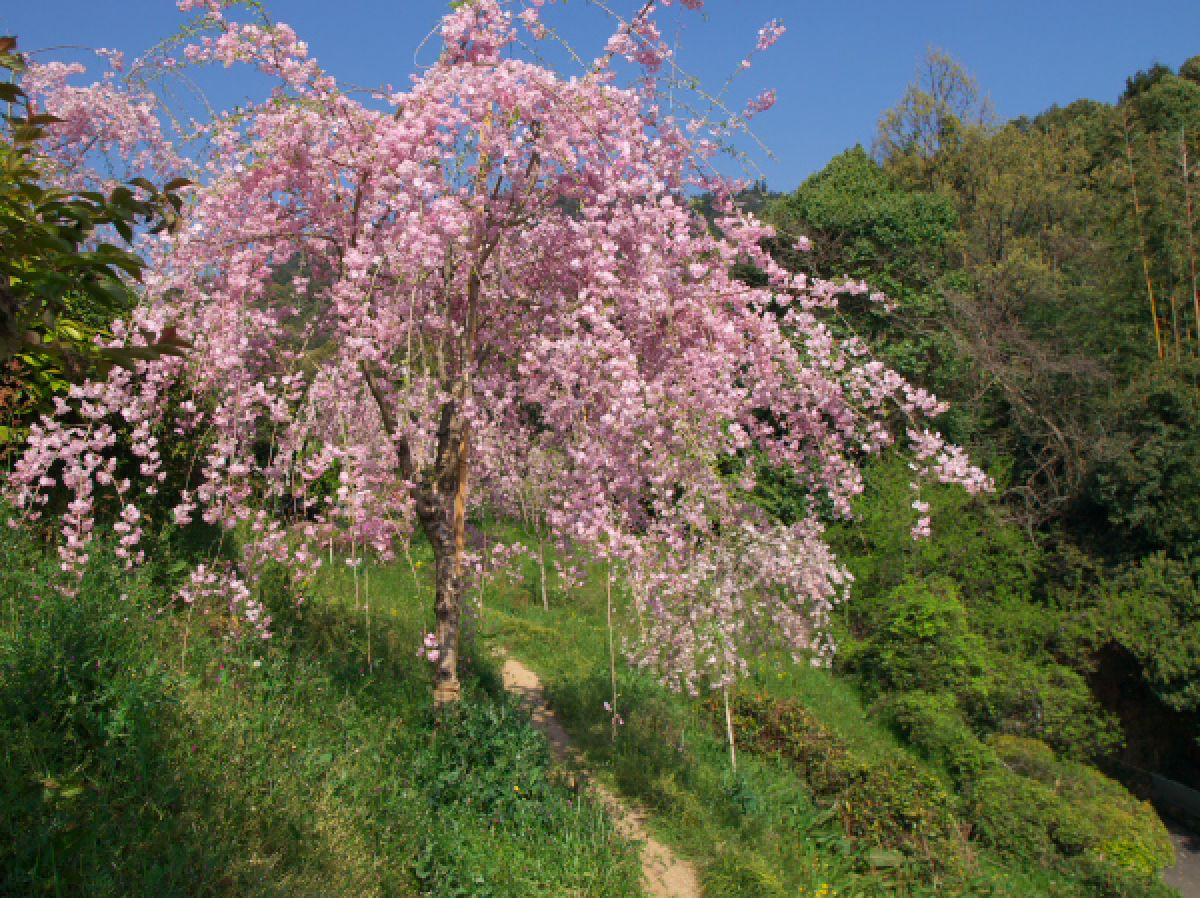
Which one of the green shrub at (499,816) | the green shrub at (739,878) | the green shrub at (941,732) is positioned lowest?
the green shrub at (941,732)

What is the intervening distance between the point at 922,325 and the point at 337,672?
1505 centimetres

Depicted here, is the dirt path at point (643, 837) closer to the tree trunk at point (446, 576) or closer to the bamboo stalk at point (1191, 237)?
the tree trunk at point (446, 576)

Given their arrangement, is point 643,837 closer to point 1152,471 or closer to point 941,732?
point 941,732

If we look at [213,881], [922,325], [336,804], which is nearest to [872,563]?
[922,325]

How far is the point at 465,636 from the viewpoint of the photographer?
7309 millimetres

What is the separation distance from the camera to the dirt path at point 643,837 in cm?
520

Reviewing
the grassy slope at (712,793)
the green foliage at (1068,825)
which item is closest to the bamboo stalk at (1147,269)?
the green foliage at (1068,825)

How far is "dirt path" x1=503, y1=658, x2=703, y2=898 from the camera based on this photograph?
5.20 meters

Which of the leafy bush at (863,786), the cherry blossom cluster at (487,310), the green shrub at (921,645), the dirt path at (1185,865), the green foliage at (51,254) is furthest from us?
the green shrub at (921,645)

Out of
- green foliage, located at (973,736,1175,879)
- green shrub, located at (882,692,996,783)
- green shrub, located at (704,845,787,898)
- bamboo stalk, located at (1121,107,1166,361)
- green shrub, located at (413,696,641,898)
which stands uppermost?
bamboo stalk, located at (1121,107,1166,361)

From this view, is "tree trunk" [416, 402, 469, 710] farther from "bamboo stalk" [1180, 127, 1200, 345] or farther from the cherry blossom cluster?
"bamboo stalk" [1180, 127, 1200, 345]

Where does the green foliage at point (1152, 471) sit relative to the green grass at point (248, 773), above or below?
above

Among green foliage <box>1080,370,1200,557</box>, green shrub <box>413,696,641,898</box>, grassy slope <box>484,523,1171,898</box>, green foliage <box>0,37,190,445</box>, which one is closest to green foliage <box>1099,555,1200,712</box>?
green foliage <box>1080,370,1200,557</box>

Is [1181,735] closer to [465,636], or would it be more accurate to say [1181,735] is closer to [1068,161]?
[465,636]
